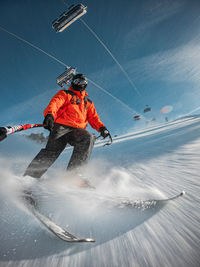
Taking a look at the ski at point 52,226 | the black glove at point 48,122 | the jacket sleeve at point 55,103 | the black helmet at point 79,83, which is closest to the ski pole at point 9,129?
the black glove at point 48,122

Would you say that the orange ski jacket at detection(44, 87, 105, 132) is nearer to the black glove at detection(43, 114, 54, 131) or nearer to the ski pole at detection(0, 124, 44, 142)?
the black glove at detection(43, 114, 54, 131)

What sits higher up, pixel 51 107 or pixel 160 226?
pixel 51 107

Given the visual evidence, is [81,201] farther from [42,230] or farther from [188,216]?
[188,216]

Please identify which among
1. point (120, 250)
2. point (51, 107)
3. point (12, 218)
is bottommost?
point (120, 250)

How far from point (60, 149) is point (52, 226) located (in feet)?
4.36

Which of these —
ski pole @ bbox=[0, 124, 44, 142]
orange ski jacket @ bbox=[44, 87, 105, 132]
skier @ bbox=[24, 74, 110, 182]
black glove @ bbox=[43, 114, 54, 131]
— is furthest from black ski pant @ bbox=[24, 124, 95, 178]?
ski pole @ bbox=[0, 124, 44, 142]

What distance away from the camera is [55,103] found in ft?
6.51

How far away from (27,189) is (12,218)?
0.47 meters

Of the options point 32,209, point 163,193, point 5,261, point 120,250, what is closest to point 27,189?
point 32,209

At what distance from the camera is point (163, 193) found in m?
1.19

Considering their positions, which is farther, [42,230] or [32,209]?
[32,209]

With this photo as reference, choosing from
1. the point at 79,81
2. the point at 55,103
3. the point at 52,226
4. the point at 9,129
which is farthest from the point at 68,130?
the point at 52,226

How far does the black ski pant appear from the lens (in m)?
1.76

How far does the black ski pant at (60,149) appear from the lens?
1.76 meters
